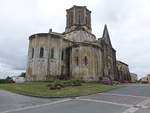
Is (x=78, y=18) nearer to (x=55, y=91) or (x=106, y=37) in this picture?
(x=106, y=37)

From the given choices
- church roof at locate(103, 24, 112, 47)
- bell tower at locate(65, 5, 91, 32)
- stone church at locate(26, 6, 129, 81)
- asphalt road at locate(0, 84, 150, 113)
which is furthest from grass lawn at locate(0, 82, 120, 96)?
bell tower at locate(65, 5, 91, 32)

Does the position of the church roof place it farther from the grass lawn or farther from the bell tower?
the grass lawn

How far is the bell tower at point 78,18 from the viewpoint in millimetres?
40116

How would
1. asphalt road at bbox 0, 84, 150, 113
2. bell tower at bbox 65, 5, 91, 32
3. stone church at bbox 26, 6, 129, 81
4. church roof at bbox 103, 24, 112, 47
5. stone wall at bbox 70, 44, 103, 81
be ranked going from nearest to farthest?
asphalt road at bbox 0, 84, 150, 113 < stone church at bbox 26, 6, 129, 81 < stone wall at bbox 70, 44, 103, 81 < church roof at bbox 103, 24, 112, 47 < bell tower at bbox 65, 5, 91, 32

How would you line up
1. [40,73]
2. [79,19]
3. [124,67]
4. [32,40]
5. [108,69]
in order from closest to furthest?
[40,73], [32,40], [108,69], [79,19], [124,67]

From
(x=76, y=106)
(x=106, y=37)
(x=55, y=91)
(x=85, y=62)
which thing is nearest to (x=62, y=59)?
(x=85, y=62)

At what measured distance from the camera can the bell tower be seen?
40.1 m

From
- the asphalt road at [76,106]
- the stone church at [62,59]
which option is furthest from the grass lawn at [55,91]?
the stone church at [62,59]

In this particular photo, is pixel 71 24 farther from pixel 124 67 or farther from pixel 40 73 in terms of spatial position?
pixel 124 67

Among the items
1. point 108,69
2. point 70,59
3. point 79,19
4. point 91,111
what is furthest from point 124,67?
point 91,111

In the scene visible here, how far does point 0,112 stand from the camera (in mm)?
8383

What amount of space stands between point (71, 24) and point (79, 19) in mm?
2598

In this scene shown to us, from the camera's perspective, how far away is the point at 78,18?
1588 inches

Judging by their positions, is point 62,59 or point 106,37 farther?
point 106,37
